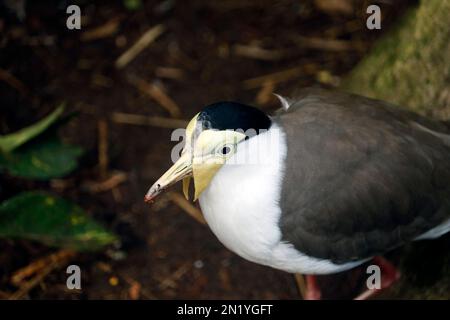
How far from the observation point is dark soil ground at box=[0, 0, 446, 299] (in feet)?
10.8

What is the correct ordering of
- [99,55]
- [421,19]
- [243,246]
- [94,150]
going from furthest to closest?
[99,55] → [94,150] → [421,19] → [243,246]

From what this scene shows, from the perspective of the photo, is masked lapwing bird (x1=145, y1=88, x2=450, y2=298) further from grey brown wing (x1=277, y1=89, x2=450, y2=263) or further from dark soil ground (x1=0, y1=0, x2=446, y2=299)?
dark soil ground (x1=0, y1=0, x2=446, y2=299)

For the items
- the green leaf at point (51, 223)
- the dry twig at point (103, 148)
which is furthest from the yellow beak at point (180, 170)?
the dry twig at point (103, 148)

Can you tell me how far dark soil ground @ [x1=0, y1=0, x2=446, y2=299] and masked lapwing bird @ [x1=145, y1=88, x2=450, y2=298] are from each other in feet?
2.27

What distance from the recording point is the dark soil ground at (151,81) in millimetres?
3283

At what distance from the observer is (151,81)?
387cm

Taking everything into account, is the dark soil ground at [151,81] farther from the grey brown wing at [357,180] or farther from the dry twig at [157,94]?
the grey brown wing at [357,180]

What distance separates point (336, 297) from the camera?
3264 millimetres

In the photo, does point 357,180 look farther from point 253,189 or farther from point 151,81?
point 151,81

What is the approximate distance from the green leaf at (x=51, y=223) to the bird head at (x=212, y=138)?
0.56 metres

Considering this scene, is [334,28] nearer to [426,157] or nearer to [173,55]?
[173,55]

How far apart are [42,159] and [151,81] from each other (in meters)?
0.93
